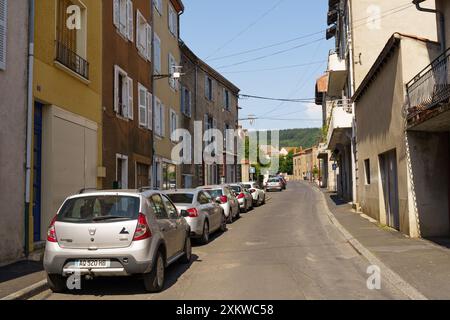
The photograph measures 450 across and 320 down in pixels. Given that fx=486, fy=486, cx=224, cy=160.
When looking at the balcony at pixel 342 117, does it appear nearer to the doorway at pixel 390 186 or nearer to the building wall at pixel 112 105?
the doorway at pixel 390 186

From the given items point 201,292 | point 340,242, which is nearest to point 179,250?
point 201,292

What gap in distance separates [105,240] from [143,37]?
48.5ft

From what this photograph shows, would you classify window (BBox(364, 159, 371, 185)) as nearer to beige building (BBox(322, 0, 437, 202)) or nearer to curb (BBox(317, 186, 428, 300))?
beige building (BBox(322, 0, 437, 202))

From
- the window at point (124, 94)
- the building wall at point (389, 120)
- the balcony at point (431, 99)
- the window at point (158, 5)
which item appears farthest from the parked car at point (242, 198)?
the balcony at point (431, 99)

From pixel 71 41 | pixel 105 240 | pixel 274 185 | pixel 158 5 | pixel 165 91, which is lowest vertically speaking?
pixel 105 240

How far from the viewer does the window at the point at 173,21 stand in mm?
25073

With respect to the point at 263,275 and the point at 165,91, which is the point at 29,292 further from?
the point at 165,91

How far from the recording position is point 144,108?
766 inches

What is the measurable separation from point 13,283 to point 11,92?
156 inches

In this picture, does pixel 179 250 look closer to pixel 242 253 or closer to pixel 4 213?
pixel 242 253

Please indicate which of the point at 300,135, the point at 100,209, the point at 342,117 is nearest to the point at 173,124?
the point at 342,117

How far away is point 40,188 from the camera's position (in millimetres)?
11258

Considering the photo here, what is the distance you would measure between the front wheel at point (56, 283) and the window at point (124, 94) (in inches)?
387

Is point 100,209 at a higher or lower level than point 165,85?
lower
